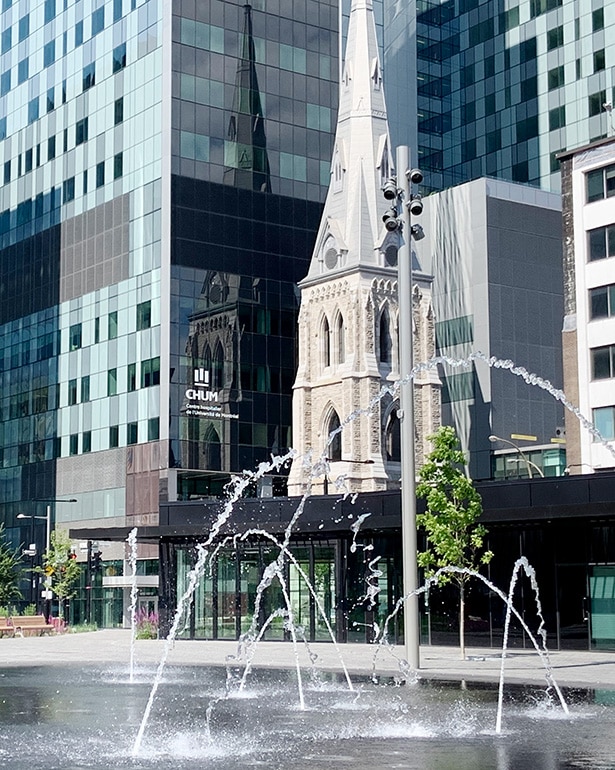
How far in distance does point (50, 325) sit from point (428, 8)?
44977 mm

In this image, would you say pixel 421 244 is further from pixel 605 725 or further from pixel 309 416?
pixel 605 725

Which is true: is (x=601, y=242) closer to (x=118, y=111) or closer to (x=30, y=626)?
(x=30, y=626)

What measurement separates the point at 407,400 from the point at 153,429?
5373 centimetres

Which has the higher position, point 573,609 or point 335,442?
point 335,442

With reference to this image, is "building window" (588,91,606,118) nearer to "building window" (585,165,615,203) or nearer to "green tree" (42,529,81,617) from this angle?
"building window" (585,165,615,203)

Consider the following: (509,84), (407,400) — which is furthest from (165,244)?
(407,400)

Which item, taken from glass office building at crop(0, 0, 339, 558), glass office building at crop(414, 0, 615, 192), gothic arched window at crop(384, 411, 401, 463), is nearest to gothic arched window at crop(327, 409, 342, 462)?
gothic arched window at crop(384, 411, 401, 463)

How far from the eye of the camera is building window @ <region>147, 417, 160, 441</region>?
82.0 metres

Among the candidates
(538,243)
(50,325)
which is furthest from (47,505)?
(538,243)

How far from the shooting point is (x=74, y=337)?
91.8m

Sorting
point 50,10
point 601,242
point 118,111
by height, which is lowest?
point 601,242

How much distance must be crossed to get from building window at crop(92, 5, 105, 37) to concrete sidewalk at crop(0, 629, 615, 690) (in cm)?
4971

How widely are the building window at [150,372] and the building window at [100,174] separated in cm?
1390

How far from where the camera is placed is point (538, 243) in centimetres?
8694
